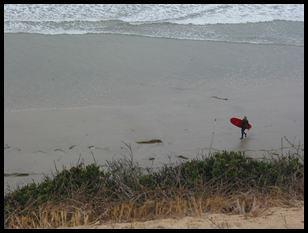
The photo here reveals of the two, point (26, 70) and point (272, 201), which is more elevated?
point (26, 70)

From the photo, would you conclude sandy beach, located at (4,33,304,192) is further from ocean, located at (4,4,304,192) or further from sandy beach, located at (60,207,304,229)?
sandy beach, located at (60,207,304,229)

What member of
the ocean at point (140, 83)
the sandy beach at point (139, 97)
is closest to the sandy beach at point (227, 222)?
the sandy beach at point (139, 97)

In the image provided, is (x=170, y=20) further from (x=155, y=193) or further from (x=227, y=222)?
(x=227, y=222)

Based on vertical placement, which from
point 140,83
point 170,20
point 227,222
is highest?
point 170,20

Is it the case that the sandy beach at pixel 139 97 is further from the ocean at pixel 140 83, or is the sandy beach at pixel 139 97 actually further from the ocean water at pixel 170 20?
the ocean water at pixel 170 20

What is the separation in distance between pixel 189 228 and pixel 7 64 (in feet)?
25.2

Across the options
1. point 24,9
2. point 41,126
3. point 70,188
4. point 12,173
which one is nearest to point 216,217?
point 70,188

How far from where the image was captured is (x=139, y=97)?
10.1 m

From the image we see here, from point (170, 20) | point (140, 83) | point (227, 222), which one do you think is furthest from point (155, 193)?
point (170, 20)

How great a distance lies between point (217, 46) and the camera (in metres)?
13.6

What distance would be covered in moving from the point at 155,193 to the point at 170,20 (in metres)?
11.0

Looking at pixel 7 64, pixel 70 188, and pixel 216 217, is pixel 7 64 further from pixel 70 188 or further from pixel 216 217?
pixel 216 217

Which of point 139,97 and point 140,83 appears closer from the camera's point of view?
point 139,97

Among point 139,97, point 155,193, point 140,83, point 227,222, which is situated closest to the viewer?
point 227,222
